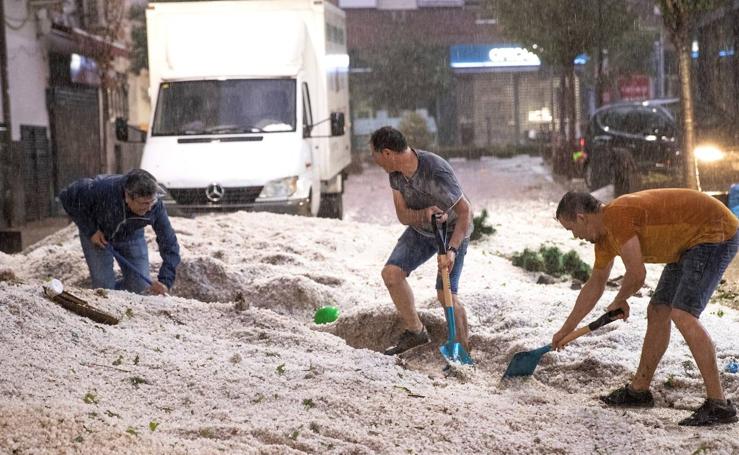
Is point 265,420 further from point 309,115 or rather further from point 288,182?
point 309,115

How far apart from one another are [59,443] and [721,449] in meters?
3.18

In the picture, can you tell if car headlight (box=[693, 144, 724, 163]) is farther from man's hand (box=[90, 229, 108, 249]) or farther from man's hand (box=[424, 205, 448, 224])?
man's hand (box=[90, 229, 108, 249])

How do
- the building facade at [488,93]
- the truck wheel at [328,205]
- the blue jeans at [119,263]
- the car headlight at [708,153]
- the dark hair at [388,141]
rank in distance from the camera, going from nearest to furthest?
the dark hair at [388,141] → the blue jeans at [119,263] → the truck wheel at [328,205] → the car headlight at [708,153] → the building facade at [488,93]

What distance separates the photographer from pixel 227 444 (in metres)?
5.42

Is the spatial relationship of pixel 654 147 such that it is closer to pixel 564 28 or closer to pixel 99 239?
pixel 564 28

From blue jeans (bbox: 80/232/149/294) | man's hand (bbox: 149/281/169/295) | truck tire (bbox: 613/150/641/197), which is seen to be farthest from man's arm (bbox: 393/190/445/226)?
truck tire (bbox: 613/150/641/197)

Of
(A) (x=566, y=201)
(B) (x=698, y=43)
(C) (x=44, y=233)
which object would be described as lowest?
(C) (x=44, y=233)

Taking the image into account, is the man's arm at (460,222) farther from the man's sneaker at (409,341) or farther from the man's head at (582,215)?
the man's head at (582,215)

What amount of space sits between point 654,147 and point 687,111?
7.29 ft

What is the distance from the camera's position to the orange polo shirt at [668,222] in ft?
20.1

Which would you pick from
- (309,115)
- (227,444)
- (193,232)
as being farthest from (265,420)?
(309,115)

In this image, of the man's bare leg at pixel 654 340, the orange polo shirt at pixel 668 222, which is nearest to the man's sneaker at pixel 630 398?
the man's bare leg at pixel 654 340

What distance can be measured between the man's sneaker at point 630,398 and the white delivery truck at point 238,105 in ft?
26.4

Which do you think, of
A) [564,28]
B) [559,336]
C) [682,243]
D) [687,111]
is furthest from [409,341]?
[564,28]
